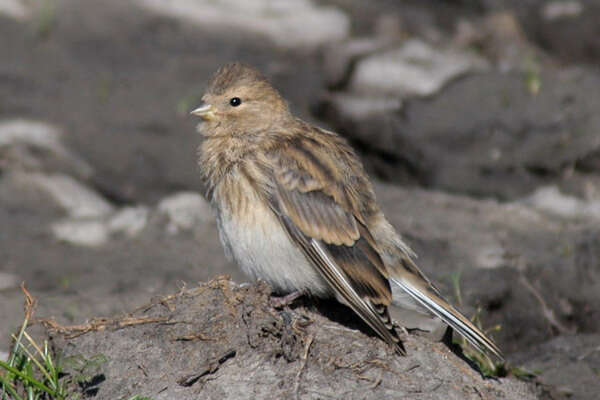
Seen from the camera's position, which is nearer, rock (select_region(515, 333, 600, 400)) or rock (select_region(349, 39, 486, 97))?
rock (select_region(515, 333, 600, 400))

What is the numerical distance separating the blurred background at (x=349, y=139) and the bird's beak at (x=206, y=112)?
3.54 ft

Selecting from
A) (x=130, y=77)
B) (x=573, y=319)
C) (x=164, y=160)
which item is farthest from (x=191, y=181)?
(x=573, y=319)

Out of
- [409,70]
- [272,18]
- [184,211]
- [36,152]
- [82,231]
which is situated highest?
[272,18]

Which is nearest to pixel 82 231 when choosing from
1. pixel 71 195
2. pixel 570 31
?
pixel 71 195

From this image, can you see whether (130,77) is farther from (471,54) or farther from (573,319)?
(573,319)

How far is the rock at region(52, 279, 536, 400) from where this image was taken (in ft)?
15.9

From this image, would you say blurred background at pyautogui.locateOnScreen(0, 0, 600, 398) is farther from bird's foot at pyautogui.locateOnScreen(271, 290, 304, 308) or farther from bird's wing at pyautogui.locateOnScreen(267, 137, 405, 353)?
bird's wing at pyautogui.locateOnScreen(267, 137, 405, 353)

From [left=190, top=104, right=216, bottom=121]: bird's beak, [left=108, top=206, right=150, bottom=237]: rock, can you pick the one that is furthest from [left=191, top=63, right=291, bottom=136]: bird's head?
[left=108, top=206, right=150, bottom=237]: rock

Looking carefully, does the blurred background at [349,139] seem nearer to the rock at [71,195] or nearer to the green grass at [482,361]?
the rock at [71,195]

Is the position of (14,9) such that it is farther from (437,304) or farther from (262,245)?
(437,304)

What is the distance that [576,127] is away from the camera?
960cm

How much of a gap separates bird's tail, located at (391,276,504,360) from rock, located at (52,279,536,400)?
141 mm

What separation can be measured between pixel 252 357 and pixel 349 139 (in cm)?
569

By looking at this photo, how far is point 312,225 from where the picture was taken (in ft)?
18.3
